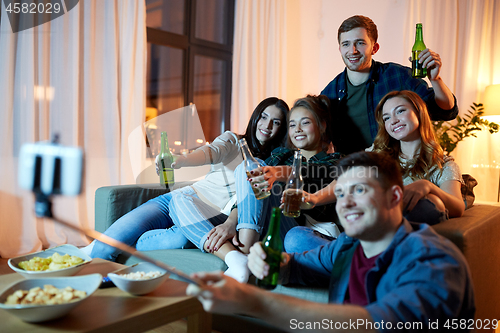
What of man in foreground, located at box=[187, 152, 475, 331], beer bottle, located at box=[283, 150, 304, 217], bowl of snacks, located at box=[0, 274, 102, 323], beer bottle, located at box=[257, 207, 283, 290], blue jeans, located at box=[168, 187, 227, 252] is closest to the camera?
man in foreground, located at box=[187, 152, 475, 331]

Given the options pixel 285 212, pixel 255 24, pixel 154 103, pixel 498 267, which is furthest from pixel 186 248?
pixel 255 24

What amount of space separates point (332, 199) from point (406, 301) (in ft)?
3.00

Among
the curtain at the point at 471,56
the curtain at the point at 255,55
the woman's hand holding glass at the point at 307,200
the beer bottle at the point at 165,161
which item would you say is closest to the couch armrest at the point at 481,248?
the woman's hand holding glass at the point at 307,200

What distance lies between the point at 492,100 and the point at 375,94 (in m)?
1.96

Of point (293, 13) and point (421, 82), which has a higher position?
point (293, 13)

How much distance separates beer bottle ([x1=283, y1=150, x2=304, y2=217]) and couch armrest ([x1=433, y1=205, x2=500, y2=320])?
19.4 inches

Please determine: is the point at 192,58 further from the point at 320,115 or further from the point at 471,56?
the point at 471,56

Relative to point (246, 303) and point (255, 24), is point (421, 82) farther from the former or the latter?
point (255, 24)

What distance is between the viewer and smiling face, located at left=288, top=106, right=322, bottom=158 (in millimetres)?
2020

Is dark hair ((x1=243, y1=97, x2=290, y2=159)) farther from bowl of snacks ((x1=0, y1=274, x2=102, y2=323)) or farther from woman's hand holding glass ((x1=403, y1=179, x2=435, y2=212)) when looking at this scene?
bowl of snacks ((x1=0, y1=274, x2=102, y2=323))

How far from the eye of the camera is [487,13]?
3.82 meters

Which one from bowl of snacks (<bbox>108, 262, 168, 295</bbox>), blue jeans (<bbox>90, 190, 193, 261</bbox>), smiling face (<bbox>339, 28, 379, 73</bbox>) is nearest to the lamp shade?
smiling face (<bbox>339, 28, 379, 73</bbox>)

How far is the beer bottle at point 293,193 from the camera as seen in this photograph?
1539mm

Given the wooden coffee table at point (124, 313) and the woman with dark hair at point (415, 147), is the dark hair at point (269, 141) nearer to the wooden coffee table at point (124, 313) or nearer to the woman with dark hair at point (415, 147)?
the woman with dark hair at point (415, 147)
